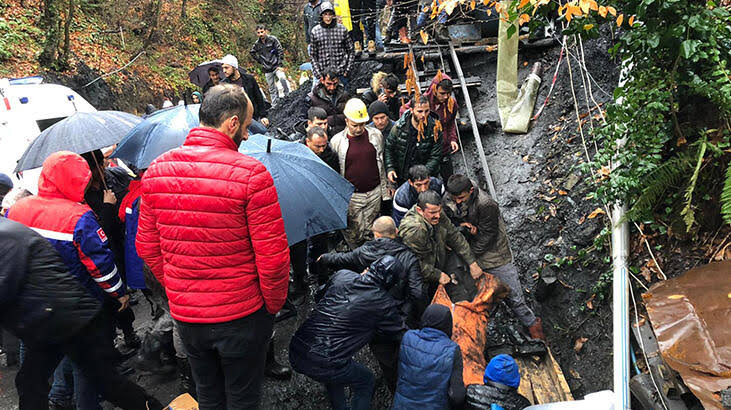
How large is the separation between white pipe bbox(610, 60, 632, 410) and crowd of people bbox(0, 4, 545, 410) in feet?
2.96

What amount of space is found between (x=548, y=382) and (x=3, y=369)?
569 centimetres

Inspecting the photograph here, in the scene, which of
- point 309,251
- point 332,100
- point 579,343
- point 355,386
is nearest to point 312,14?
point 332,100

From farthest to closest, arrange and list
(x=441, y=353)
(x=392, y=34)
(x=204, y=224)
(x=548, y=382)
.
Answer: (x=392, y=34), (x=548, y=382), (x=441, y=353), (x=204, y=224)

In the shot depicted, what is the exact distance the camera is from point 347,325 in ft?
12.7

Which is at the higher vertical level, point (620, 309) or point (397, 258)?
point (397, 258)

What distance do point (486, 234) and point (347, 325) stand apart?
2441 millimetres

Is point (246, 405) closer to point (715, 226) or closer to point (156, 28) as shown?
point (715, 226)

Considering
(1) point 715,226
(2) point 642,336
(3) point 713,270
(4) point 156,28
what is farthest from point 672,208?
(4) point 156,28

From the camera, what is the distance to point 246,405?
317 centimetres

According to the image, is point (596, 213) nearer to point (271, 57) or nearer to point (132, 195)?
point (132, 195)

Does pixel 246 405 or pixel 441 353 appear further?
pixel 441 353

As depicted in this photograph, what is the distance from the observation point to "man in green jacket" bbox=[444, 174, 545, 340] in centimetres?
551

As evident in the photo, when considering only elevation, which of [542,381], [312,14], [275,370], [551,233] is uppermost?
[312,14]

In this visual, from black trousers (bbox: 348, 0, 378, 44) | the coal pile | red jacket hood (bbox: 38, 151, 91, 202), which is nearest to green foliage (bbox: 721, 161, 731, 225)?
red jacket hood (bbox: 38, 151, 91, 202)
